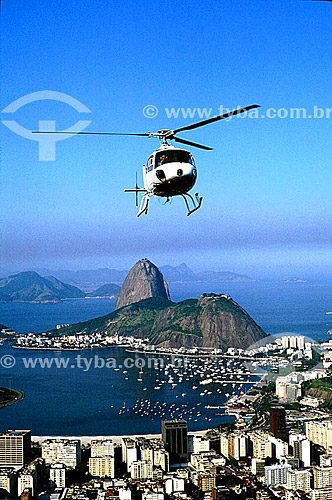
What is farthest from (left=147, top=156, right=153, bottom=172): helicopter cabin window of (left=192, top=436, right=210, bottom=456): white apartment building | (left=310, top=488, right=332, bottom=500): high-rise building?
(left=192, top=436, right=210, bottom=456): white apartment building

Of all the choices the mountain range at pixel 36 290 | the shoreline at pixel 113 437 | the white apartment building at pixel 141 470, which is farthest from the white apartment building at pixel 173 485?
the mountain range at pixel 36 290

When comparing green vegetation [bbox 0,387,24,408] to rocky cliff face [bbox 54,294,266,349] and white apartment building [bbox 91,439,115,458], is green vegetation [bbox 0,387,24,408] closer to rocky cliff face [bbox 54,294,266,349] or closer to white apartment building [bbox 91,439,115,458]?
white apartment building [bbox 91,439,115,458]

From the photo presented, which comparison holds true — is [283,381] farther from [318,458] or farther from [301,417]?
[318,458]

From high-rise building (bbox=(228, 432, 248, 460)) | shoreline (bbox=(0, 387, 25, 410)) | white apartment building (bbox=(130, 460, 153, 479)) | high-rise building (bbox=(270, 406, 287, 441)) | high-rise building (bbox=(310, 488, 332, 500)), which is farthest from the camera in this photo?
shoreline (bbox=(0, 387, 25, 410))

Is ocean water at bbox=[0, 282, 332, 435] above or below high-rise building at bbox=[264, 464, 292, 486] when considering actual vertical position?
above

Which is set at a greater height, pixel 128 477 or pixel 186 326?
pixel 186 326

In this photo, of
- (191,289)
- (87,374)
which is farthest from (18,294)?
(87,374)
